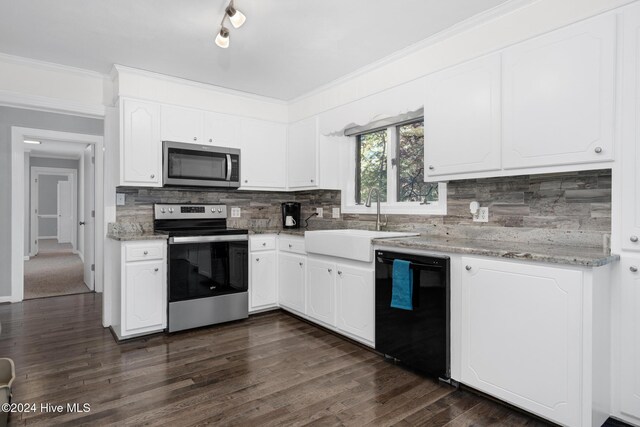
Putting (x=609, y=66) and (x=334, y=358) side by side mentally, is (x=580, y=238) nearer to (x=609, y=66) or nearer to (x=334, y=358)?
(x=609, y=66)

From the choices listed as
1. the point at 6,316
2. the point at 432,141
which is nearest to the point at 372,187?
the point at 432,141

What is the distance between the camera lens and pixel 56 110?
3.36 metres

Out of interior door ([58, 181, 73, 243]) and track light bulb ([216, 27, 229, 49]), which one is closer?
track light bulb ([216, 27, 229, 49])

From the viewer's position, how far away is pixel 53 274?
599 centimetres

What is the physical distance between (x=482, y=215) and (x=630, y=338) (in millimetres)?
A: 1080

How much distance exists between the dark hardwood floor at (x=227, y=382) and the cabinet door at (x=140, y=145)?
4.60 feet

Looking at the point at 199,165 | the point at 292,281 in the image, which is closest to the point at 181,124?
the point at 199,165

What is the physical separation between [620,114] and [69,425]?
313cm

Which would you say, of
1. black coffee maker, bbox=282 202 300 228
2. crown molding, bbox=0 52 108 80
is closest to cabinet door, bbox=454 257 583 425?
black coffee maker, bbox=282 202 300 228

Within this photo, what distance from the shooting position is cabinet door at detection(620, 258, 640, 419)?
179 cm

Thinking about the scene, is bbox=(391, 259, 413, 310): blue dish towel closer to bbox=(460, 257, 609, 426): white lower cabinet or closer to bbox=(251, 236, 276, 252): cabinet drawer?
bbox=(460, 257, 609, 426): white lower cabinet

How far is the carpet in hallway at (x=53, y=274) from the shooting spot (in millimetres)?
4871

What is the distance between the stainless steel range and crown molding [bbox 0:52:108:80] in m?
1.35

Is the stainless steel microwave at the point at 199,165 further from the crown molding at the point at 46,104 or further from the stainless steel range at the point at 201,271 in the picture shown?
the crown molding at the point at 46,104
